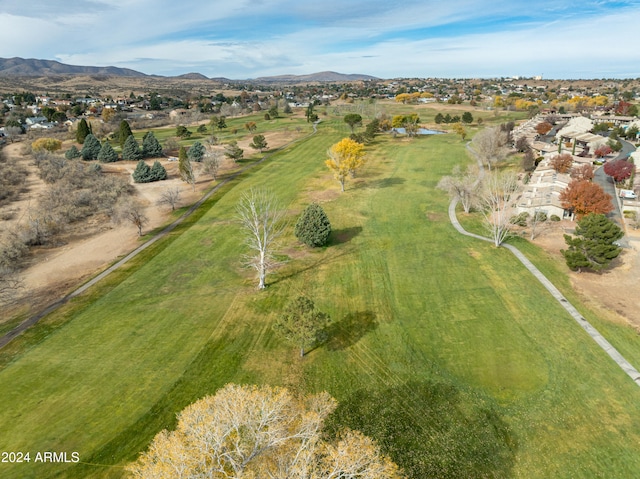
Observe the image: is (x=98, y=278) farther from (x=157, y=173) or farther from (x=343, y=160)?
(x=343, y=160)

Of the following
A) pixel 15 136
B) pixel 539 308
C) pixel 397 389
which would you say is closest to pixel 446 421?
pixel 397 389

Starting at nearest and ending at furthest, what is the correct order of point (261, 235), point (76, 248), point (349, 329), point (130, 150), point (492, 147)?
point (349, 329) → point (261, 235) → point (76, 248) → point (492, 147) → point (130, 150)

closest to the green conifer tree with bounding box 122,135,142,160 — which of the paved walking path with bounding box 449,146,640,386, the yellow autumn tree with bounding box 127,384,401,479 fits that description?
the paved walking path with bounding box 449,146,640,386

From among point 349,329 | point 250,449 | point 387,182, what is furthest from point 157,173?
point 250,449

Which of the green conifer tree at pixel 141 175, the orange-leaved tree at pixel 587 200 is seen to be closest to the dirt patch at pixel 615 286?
the orange-leaved tree at pixel 587 200

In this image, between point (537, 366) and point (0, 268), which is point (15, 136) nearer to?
point (0, 268)

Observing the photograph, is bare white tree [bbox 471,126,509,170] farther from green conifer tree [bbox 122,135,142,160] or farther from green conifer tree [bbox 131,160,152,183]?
green conifer tree [bbox 122,135,142,160]
